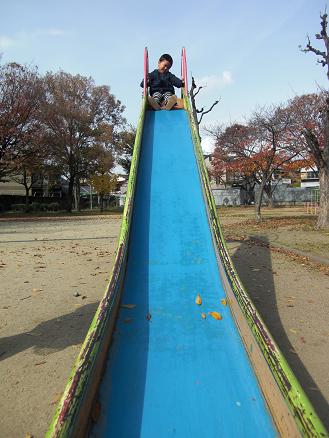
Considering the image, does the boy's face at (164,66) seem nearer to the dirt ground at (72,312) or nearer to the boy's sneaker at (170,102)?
the boy's sneaker at (170,102)

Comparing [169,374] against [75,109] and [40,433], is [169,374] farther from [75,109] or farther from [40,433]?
[75,109]

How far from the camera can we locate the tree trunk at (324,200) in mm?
14375

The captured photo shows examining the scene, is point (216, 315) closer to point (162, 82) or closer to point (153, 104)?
point (153, 104)

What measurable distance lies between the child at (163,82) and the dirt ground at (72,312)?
3.81 m

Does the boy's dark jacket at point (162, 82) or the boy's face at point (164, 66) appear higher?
the boy's face at point (164, 66)

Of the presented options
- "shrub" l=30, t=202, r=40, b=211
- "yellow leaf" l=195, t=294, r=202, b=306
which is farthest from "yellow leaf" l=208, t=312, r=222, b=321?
"shrub" l=30, t=202, r=40, b=211

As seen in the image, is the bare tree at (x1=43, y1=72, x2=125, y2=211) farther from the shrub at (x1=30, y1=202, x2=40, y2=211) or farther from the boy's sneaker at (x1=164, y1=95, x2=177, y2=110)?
the boy's sneaker at (x1=164, y1=95, x2=177, y2=110)

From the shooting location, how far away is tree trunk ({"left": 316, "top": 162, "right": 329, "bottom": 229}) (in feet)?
47.2

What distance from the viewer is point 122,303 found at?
3.67 meters

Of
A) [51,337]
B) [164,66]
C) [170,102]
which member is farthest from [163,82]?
[51,337]

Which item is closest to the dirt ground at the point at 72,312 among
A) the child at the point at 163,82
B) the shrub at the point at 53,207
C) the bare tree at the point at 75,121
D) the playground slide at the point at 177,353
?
A: the playground slide at the point at 177,353

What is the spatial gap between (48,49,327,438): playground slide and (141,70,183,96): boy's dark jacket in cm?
493

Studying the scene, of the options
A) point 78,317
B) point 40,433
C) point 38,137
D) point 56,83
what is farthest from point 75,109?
point 40,433

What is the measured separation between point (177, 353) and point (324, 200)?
12846mm
